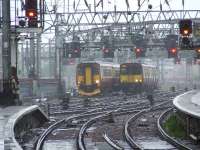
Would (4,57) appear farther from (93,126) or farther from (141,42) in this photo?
(141,42)

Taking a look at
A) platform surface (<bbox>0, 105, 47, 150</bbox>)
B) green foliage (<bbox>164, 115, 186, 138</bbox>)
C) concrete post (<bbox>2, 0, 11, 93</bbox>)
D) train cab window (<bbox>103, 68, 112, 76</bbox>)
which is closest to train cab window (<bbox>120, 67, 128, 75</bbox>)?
train cab window (<bbox>103, 68, 112, 76</bbox>)

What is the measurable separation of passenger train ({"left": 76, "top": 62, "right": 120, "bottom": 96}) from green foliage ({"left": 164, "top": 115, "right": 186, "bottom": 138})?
A: 25.8m

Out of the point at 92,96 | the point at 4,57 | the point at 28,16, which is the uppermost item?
the point at 28,16

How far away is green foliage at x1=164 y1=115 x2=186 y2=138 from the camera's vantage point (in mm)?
20837

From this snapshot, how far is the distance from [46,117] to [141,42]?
107 ft

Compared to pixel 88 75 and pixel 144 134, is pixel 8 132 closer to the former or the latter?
pixel 144 134

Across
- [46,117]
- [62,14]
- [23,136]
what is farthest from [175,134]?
[62,14]

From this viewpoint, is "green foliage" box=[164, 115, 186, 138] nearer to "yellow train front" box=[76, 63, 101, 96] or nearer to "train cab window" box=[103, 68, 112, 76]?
"yellow train front" box=[76, 63, 101, 96]

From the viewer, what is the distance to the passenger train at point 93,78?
51844mm

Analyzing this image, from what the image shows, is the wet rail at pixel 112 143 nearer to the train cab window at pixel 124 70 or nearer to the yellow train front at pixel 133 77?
the yellow train front at pixel 133 77

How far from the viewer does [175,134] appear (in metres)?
21.0

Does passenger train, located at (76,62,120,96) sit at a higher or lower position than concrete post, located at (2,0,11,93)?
lower

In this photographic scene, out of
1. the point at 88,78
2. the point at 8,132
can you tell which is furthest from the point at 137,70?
the point at 8,132

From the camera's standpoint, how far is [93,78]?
171 feet
